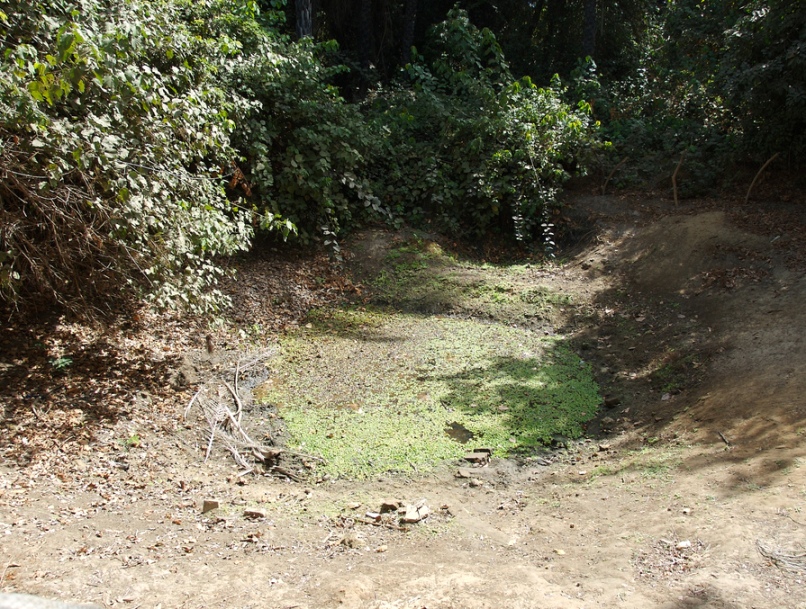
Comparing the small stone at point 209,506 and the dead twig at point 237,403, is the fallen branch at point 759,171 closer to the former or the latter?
the dead twig at point 237,403

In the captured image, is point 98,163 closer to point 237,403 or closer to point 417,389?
point 237,403

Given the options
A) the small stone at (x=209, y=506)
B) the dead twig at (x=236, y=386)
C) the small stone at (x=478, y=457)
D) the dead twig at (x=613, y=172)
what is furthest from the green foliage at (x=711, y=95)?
the small stone at (x=209, y=506)

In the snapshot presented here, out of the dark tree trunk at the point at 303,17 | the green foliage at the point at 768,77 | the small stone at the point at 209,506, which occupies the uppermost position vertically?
the dark tree trunk at the point at 303,17

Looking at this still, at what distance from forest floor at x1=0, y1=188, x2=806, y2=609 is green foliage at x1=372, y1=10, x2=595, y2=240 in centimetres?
274

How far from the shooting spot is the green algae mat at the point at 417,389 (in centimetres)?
538

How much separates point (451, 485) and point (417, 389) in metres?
1.59

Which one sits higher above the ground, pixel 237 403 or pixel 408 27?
pixel 408 27

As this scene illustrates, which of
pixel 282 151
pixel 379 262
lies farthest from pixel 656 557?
pixel 282 151

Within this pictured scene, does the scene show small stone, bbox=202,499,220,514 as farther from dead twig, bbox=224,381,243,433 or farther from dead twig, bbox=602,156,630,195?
dead twig, bbox=602,156,630,195

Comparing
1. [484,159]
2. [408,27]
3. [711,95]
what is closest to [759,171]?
[711,95]

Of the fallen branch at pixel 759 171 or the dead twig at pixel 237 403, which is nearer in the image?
the dead twig at pixel 237 403

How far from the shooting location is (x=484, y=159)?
405 inches

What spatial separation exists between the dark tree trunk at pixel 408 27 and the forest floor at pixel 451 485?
8816 millimetres

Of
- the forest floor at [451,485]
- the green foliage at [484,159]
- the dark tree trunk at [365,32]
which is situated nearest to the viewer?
the forest floor at [451,485]
